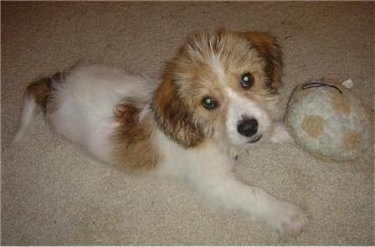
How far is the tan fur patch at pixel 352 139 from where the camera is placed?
1918 millimetres

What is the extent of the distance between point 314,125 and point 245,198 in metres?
0.52

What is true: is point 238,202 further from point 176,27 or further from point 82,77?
point 176,27

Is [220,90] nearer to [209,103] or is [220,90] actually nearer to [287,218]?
[209,103]

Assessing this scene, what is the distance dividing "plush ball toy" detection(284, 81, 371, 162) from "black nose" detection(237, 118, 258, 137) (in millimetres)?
363

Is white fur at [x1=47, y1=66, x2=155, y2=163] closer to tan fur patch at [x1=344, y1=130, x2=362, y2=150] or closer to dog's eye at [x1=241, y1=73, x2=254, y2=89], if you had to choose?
dog's eye at [x1=241, y1=73, x2=254, y2=89]

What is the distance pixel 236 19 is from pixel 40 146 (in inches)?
67.7

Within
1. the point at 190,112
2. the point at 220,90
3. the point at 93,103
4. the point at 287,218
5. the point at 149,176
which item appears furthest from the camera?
the point at 149,176

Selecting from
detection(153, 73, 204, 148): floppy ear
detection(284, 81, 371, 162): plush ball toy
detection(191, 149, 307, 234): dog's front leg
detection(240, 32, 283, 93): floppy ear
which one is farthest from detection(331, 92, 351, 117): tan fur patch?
detection(153, 73, 204, 148): floppy ear

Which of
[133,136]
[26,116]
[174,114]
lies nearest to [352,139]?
[174,114]

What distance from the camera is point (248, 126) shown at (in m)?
1.76

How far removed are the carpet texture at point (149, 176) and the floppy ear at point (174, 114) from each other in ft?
1.67

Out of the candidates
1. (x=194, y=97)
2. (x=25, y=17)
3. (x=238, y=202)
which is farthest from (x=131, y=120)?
(x=25, y=17)

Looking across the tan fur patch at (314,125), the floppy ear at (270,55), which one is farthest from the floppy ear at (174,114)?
the tan fur patch at (314,125)

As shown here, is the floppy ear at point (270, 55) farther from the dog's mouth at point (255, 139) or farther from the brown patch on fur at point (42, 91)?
the brown patch on fur at point (42, 91)
